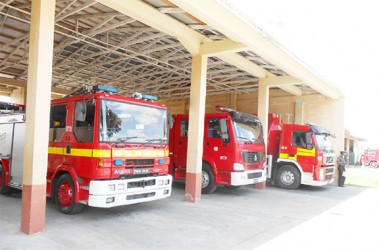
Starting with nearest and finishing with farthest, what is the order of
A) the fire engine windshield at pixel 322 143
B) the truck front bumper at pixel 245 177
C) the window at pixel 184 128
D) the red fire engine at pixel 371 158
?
the truck front bumper at pixel 245 177 < the window at pixel 184 128 < the fire engine windshield at pixel 322 143 < the red fire engine at pixel 371 158

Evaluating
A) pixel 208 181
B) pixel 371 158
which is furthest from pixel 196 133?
pixel 371 158

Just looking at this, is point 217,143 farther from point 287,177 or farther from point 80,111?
point 80,111

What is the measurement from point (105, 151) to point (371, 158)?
99.4ft

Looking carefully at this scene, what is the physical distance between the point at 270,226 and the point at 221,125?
369 centimetres

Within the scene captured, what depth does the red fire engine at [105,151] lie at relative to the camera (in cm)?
591

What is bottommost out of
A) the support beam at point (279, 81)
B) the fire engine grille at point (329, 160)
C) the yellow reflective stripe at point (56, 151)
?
the fire engine grille at point (329, 160)

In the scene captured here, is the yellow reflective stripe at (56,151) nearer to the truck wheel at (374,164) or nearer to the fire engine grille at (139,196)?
the fire engine grille at (139,196)

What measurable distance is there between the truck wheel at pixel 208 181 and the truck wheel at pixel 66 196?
13.2ft

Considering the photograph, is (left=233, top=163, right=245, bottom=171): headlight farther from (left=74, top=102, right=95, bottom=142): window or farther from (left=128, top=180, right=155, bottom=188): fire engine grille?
(left=74, top=102, right=95, bottom=142): window

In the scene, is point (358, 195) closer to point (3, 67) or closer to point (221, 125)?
point (221, 125)

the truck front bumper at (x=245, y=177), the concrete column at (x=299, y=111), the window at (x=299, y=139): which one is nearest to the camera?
the truck front bumper at (x=245, y=177)

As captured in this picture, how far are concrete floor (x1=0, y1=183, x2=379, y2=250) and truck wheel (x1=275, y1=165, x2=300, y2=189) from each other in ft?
7.47

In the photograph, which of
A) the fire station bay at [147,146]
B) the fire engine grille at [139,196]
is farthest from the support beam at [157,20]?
the fire engine grille at [139,196]

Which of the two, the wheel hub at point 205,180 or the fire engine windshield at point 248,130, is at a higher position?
the fire engine windshield at point 248,130
